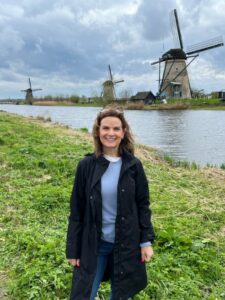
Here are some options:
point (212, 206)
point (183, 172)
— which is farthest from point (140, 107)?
point (212, 206)

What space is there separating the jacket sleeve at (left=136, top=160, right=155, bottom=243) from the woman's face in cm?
21

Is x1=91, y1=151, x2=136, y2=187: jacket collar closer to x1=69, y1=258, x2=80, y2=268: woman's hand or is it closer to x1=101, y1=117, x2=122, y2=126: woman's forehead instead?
x1=101, y1=117, x2=122, y2=126: woman's forehead

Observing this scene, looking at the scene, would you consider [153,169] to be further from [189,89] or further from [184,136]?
[189,89]

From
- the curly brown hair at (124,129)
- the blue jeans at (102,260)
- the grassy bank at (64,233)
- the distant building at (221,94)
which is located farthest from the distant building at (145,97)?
the blue jeans at (102,260)

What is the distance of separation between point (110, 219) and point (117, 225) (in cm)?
7

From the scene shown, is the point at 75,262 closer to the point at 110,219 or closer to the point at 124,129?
the point at 110,219

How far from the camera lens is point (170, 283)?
3773 mm

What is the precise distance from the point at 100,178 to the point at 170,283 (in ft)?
5.57

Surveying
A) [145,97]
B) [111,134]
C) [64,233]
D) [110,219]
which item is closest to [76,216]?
[110,219]

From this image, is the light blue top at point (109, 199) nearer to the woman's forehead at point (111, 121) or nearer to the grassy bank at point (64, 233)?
the woman's forehead at point (111, 121)

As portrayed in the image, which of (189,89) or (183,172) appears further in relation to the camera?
(189,89)

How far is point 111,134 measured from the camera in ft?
9.09

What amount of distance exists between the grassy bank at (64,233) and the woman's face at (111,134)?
4.84 ft

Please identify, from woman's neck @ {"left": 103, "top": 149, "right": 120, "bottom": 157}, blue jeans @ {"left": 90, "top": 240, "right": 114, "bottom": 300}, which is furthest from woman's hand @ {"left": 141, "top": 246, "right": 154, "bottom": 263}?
woman's neck @ {"left": 103, "top": 149, "right": 120, "bottom": 157}
